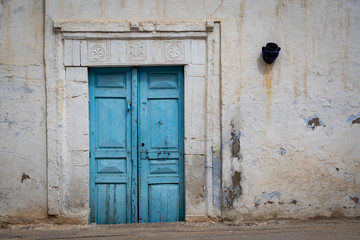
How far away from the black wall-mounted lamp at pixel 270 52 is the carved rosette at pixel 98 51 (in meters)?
1.82

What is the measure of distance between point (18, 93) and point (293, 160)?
3.32 metres

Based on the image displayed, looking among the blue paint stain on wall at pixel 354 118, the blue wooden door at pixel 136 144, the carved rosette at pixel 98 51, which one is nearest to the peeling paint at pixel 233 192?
the blue wooden door at pixel 136 144

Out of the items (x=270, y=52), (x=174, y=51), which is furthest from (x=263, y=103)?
(x=174, y=51)

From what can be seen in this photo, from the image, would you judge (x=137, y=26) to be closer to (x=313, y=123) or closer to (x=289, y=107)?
(x=289, y=107)

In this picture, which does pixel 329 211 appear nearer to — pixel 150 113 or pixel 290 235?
pixel 290 235

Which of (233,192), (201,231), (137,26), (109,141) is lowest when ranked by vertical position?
(201,231)

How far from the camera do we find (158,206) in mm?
4547

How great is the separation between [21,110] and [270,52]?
2.94 m

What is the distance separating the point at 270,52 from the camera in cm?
423

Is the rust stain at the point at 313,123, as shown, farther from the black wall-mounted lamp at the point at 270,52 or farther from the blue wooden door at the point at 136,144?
the blue wooden door at the point at 136,144

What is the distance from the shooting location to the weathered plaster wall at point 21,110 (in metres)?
4.32

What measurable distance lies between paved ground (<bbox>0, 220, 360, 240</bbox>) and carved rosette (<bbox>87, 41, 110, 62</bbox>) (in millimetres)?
1956

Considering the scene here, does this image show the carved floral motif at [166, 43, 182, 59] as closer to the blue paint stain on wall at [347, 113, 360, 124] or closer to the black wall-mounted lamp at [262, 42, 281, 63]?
the black wall-mounted lamp at [262, 42, 281, 63]

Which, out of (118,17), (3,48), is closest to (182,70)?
(118,17)
